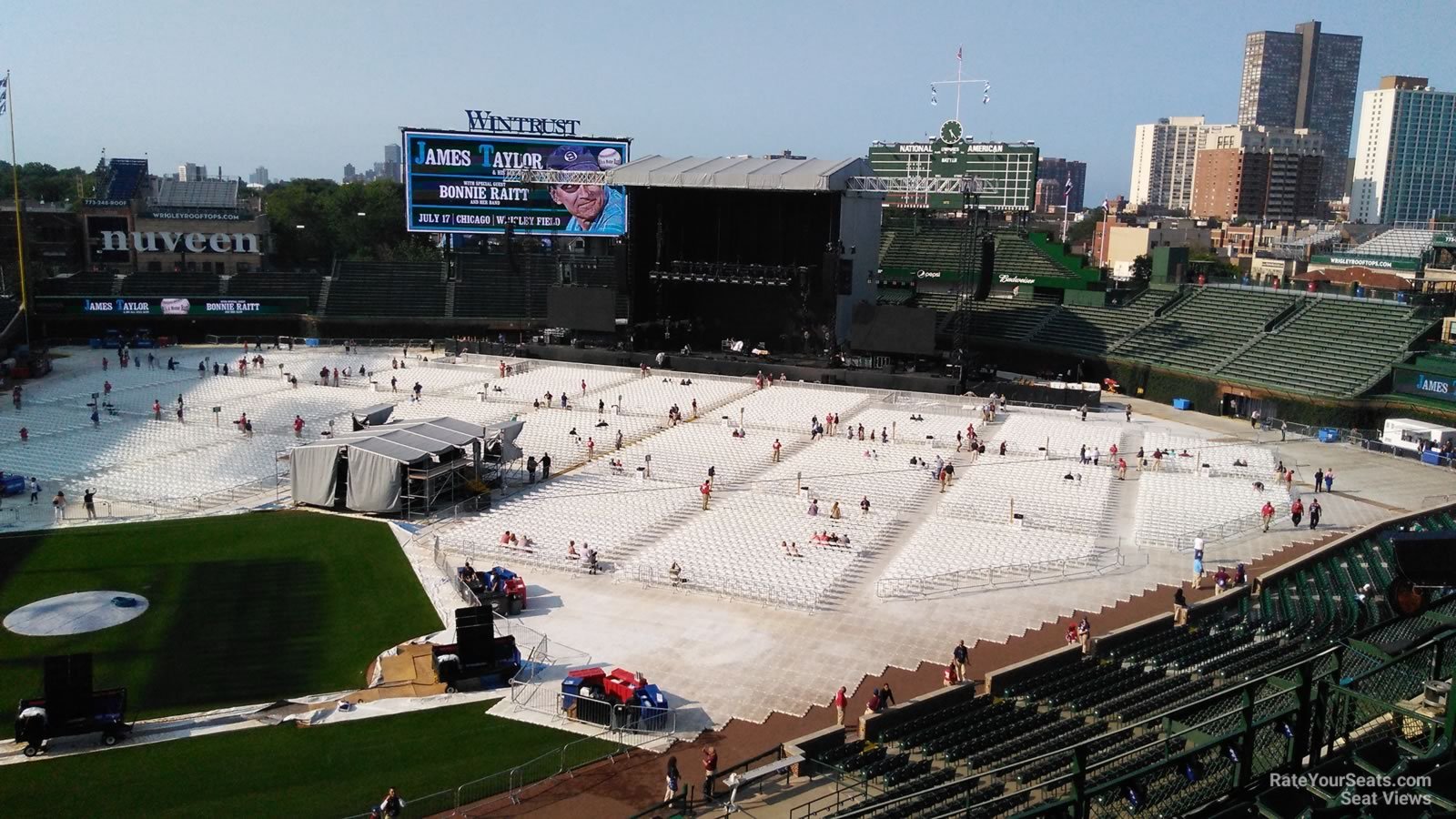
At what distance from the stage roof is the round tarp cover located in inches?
1649

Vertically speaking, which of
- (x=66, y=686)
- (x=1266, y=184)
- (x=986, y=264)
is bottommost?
(x=66, y=686)

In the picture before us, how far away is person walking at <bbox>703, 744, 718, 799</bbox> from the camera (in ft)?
61.8

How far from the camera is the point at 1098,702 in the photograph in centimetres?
2138

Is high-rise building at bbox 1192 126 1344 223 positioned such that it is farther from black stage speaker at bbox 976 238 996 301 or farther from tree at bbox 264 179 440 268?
black stage speaker at bbox 976 238 996 301

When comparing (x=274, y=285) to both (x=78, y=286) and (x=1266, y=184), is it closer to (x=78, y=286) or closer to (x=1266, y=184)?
(x=78, y=286)

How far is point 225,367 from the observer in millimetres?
62594

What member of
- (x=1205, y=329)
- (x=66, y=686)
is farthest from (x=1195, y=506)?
(x=66, y=686)

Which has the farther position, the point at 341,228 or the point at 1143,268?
the point at 341,228

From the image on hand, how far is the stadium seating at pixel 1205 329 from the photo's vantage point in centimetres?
6084

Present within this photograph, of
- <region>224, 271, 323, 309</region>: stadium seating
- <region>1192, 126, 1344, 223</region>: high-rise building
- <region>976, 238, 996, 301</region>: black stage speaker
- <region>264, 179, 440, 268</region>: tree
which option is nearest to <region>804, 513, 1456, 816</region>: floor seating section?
<region>976, 238, 996, 301</region>: black stage speaker

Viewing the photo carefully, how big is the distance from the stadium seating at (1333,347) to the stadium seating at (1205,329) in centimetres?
176

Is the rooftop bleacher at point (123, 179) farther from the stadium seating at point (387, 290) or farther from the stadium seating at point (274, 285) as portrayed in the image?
the stadium seating at point (387, 290)

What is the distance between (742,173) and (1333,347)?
32.9m

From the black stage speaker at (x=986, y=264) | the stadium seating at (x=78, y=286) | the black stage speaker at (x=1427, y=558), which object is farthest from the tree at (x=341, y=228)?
the black stage speaker at (x=1427, y=558)
